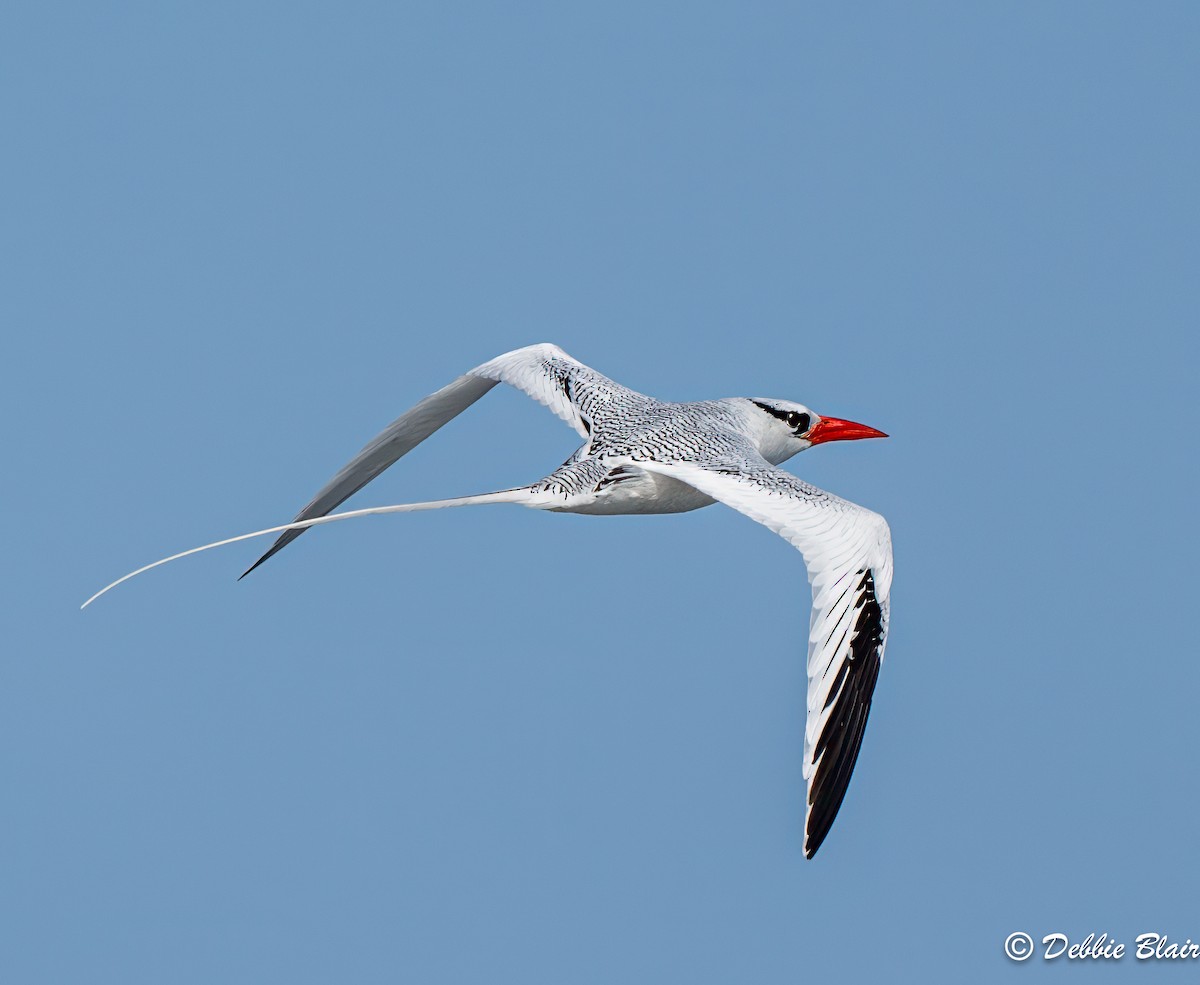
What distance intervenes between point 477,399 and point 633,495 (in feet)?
12.4

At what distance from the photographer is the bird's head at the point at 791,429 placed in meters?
13.3

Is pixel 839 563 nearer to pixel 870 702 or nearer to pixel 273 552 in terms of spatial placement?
pixel 870 702

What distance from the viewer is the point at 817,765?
31.6ft

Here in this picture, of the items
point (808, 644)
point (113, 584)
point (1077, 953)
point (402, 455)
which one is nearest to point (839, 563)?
point (808, 644)

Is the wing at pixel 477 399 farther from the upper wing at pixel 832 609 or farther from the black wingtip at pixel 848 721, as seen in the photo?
the black wingtip at pixel 848 721

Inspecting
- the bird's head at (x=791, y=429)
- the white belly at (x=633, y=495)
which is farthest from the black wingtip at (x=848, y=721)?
A: the bird's head at (x=791, y=429)

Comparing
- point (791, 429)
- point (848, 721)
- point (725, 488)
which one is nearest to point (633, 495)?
point (725, 488)

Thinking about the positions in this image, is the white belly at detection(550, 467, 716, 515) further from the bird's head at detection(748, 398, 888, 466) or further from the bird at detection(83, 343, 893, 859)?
the bird's head at detection(748, 398, 888, 466)

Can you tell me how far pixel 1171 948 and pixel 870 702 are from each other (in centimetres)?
320

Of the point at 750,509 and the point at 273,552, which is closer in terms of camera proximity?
the point at 750,509

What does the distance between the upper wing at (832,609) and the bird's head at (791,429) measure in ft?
8.13

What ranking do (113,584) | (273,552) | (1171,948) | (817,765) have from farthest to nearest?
(273,552) → (1171,948) → (113,584) → (817,765)

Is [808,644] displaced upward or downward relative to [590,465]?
downward

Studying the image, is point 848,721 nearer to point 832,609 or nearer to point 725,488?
point 832,609
